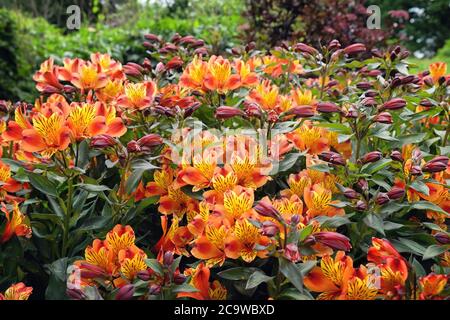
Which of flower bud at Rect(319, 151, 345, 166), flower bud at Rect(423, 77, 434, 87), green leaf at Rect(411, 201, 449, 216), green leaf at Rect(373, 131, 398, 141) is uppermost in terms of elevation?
flower bud at Rect(423, 77, 434, 87)

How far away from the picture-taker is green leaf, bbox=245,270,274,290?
96 centimetres

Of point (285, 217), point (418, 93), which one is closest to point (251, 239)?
point (285, 217)

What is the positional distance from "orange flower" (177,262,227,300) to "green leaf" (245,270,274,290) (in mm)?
84

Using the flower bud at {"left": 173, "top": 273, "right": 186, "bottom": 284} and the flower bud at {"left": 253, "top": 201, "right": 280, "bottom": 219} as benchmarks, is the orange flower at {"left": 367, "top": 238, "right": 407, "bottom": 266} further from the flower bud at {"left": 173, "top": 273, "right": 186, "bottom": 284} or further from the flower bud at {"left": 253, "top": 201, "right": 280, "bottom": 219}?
the flower bud at {"left": 173, "top": 273, "right": 186, "bottom": 284}

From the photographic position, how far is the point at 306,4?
493 centimetres

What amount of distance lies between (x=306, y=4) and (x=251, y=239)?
4.25 m

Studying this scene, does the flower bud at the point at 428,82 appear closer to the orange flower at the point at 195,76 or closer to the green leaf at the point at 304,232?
the orange flower at the point at 195,76

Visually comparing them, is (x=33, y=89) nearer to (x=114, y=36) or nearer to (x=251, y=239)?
(x=114, y=36)

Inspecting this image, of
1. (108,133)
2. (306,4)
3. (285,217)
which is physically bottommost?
(285,217)

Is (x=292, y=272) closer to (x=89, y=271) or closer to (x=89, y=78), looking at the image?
(x=89, y=271)

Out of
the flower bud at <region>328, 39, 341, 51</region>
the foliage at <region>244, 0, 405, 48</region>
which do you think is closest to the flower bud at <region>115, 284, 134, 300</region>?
the flower bud at <region>328, 39, 341, 51</region>

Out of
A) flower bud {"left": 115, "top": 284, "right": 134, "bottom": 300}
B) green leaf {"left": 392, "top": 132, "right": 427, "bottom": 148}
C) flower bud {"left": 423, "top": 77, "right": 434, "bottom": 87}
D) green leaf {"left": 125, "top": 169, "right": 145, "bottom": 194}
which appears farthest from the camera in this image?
flower bud {"left": 423, "top": 77, "right": 434, "bottom": 87}

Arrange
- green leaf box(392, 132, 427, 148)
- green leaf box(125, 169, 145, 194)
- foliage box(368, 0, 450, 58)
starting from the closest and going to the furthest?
green leaf box(125, 169, 145, 194), green leaf box(392, 132, 427, 148), foliage box(368, 0, 450, 58)
